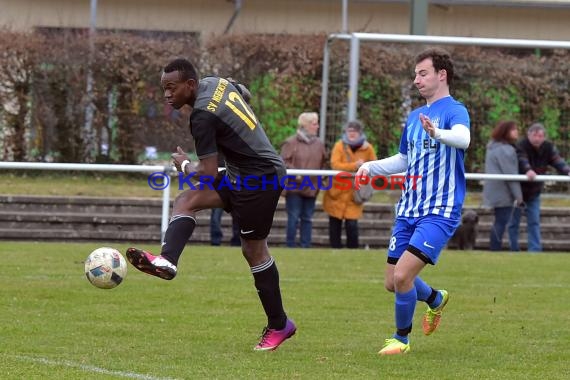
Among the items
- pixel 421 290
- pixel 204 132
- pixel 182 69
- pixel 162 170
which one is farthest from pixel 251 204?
pixel 162 170

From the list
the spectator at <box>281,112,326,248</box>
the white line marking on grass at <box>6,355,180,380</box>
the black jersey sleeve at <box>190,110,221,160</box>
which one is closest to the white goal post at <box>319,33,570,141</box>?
the spectator at <box>281,112,326,248</box>

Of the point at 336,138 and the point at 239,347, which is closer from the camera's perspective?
the point at 239,347

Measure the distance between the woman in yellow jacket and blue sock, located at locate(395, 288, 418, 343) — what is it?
312 inches

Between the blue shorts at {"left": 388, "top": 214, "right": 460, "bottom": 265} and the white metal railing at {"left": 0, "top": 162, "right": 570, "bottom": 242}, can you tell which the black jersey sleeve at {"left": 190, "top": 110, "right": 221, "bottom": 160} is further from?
the white metal railing at {"left": 0, "top": 162, "right": 570, "bottom": 242}

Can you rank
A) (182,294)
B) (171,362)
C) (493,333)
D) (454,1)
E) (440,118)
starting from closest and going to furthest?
(171,362)
(440,118)
(493,333)
(182,294)
(454,1)

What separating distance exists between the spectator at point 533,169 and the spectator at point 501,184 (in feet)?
0.43

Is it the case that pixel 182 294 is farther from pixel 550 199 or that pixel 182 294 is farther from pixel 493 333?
pixel 550 199

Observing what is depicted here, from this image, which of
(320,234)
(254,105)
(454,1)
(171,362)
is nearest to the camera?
(171,362)

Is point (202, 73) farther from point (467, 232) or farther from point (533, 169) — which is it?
point (533, 169)

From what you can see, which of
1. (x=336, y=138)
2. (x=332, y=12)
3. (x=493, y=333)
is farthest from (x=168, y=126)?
(x=493, y=333)

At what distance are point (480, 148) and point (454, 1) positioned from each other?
8.76 meters

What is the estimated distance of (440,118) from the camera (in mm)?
7496

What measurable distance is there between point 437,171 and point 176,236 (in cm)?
166

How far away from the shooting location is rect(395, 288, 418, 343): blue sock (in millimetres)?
7578
